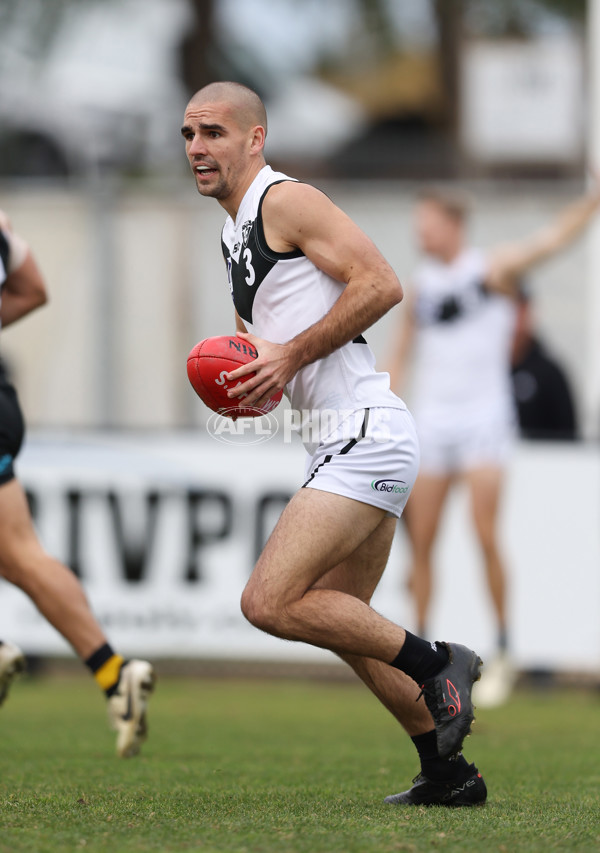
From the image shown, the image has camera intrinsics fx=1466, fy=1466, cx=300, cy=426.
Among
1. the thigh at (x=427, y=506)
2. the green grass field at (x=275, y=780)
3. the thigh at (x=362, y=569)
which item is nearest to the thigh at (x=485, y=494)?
the thigh at (x=427, y=506)

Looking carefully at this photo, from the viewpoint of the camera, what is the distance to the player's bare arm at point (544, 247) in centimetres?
907

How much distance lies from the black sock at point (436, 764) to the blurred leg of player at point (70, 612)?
1488mm

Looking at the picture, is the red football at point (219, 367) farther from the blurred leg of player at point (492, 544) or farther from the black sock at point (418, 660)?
the blurred leg of player at point (492, 544)

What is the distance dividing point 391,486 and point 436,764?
89 cm

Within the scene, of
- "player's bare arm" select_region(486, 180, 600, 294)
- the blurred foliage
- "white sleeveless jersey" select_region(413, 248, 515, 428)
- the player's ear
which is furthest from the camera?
the blurred foliage

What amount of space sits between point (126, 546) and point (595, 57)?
5344 millimetres

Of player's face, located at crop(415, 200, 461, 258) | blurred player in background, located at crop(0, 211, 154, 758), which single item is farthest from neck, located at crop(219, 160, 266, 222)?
player's face, located at crop(415, 200, 461, 258)

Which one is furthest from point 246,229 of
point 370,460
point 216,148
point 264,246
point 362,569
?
point 362,569

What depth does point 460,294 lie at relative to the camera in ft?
30.8

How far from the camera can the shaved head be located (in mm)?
4836

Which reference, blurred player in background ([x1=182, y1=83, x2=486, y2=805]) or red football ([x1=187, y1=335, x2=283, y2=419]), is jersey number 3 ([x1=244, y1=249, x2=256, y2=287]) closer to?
blurred player in background ([x1=182, y1=83, x2=486, y2=805])

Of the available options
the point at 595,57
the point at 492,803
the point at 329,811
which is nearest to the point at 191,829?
the point at 329,811

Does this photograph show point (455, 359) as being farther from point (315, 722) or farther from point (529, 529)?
point (315, 722)

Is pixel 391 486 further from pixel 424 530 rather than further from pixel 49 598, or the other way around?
pixel 424 530
